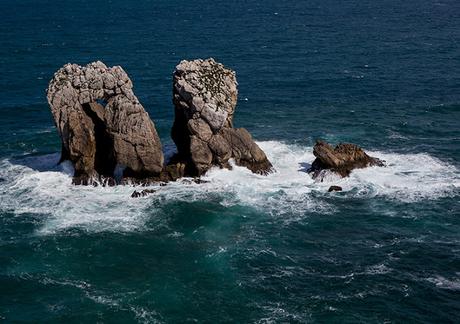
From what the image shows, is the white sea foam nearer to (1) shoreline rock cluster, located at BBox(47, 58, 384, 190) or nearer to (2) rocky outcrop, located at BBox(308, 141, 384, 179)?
(2) rocky outcrop, located at BBox(308, 141, 384, 179)

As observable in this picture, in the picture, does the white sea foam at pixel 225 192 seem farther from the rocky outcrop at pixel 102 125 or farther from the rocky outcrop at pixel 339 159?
the rocky outcrop at pixel 102 125

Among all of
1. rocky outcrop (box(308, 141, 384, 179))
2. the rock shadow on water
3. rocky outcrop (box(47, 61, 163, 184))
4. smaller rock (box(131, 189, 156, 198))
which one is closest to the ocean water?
the rock shadow on water

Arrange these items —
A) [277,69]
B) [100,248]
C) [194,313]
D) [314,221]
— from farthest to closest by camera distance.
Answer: [277,69] → [314,221] → [100,248] → [194,313]

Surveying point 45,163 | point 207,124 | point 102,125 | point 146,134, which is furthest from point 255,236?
point 45,163

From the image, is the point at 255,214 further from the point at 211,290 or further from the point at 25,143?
the point at 25,143

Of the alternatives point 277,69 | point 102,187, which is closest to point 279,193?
point 102,187

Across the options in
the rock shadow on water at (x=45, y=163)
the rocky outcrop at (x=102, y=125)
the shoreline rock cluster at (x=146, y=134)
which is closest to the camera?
the rocky outcrop at (x=102, y=125)

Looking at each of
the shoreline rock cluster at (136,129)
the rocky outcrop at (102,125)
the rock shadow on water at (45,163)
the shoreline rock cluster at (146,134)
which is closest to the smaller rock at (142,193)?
the shoreline rock cluster at (146,134)
